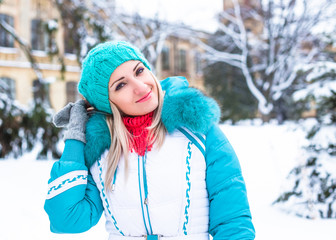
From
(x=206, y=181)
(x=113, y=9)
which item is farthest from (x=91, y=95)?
(x=113, y=9)

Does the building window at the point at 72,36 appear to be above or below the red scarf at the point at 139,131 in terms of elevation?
above

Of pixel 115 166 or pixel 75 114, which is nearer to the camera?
pixel 115 166

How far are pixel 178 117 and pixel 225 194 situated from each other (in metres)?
0.37

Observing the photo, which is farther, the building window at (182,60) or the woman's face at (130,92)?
the building window at (182,60)

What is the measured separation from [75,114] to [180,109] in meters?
0.51

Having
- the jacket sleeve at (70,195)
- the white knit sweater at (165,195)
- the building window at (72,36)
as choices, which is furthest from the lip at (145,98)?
the building window at (72,36)

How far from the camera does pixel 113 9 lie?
14891 millimetres

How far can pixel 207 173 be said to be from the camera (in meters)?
1.45

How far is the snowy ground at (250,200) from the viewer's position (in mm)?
3506

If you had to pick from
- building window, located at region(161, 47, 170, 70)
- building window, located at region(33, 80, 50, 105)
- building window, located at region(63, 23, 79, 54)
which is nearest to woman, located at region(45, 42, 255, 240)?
building window, located at region(63, 23, 79, 54)

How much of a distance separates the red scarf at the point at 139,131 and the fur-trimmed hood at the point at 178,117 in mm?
101

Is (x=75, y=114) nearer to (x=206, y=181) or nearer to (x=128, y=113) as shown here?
(x=128, y=113)

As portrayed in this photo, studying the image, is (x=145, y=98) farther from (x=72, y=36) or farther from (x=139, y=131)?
(x=72, y=36)

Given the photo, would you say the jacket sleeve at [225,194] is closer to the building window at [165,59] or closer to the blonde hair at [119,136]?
the blonde hair at [119,136]
